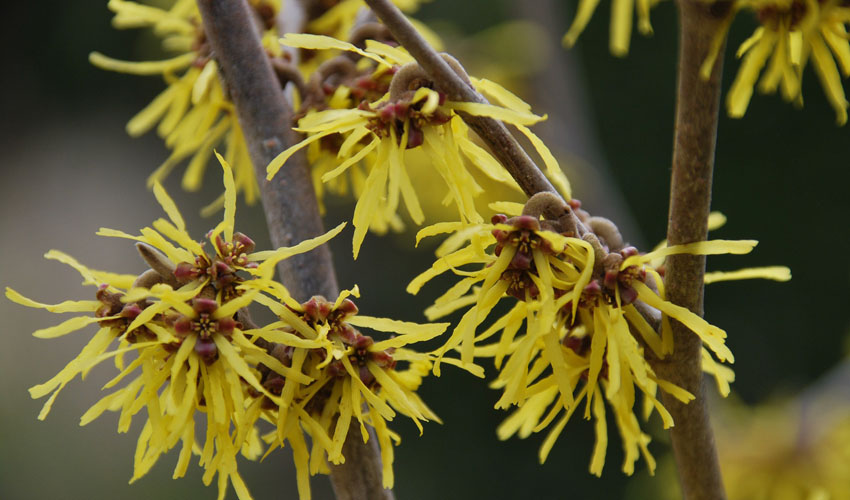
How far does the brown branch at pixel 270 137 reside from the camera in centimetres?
52

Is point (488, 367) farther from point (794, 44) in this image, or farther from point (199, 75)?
point (794, 44)

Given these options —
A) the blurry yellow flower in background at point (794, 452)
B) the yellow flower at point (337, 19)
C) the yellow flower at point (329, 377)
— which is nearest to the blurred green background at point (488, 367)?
the blurry yellow flower in background at point (794, 452)

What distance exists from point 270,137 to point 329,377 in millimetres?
176

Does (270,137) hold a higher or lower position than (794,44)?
higher

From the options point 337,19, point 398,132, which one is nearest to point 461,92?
point 398,132

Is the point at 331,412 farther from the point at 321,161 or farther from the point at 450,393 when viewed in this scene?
the point at 450,393

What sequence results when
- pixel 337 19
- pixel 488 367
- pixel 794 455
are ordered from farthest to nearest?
1. pixel 488 367
2. pixel 794 455
3. pixel 337 19

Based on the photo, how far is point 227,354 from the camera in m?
0.42

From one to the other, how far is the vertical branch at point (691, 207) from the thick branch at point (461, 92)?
2.8 inches

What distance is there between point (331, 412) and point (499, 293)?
0.39ft

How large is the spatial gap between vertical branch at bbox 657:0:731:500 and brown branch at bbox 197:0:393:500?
0.19 metres

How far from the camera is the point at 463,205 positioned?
425 mm

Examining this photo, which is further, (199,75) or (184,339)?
(199,75)

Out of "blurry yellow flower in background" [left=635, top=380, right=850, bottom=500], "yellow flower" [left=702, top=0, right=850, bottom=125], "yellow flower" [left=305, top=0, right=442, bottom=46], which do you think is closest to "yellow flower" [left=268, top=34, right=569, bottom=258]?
"yellow flower" [left=702, top=0, right=850, bottom=125]
